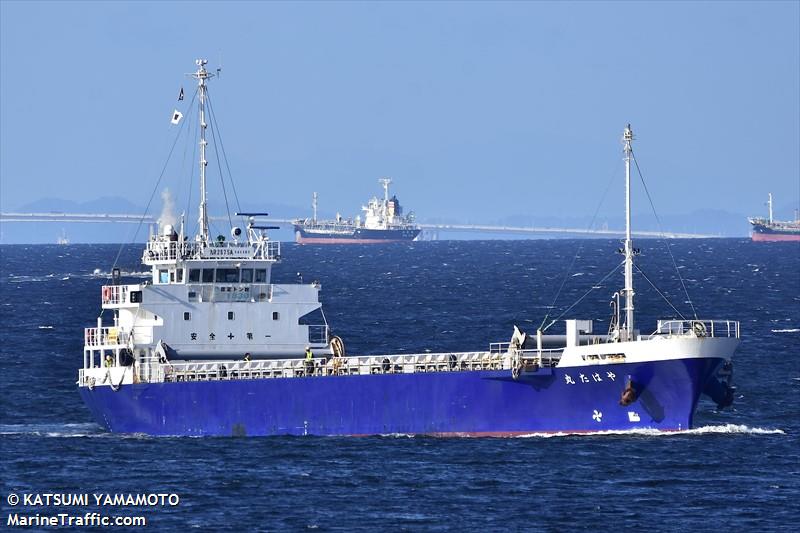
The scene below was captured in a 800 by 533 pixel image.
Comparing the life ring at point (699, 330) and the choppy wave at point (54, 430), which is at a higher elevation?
the life ring at point (699, 330)

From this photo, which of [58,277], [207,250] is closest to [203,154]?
[207,250]

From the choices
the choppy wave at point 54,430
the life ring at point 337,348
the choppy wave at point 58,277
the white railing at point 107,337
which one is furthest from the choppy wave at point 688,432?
the choppy wave at point 58,277

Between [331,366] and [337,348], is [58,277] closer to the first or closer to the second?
[337,348]

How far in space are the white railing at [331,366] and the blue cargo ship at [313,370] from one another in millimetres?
45

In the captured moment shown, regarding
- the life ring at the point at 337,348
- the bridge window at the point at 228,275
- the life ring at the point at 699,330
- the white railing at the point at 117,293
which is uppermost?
the bridge window at the point at 228,275

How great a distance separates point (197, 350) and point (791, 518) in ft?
77.6

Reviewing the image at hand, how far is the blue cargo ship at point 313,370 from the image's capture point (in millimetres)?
52625

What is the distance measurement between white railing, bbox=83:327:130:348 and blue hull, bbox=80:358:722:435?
6.56 feet

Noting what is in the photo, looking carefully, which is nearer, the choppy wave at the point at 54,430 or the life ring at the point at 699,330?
the life ring at the point at 699,330

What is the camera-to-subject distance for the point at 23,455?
176ft

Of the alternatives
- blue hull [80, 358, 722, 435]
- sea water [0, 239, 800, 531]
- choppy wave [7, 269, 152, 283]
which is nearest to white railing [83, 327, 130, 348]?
blue hull [80, 358, 722, 435]

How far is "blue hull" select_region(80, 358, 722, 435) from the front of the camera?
52.5 meters

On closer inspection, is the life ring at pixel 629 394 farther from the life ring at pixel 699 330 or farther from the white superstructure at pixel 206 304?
the white superstructure at pixel 206 304

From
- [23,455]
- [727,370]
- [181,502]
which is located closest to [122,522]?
[181,502]
